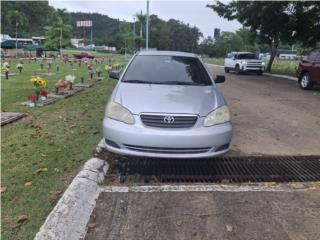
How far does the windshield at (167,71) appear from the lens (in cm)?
598

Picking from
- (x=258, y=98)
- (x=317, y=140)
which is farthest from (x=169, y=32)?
(x=317, y=140)

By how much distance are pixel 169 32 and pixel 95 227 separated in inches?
3816

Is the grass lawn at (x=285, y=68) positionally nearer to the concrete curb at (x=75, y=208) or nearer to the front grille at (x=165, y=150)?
the front grille at (x=165, y=150)

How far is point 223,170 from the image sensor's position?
524cm

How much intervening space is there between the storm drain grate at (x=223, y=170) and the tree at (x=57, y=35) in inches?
1999

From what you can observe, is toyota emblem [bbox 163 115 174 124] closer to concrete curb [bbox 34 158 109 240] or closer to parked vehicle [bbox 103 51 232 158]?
parked vehicle [bbox 103 51 232 158]

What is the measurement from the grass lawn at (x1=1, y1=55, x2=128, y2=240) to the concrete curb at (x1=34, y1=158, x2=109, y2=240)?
116 millimetres

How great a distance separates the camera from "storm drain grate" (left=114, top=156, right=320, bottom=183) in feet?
16.1

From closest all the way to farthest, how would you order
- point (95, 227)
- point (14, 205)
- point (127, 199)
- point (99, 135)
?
point (95, 227) < point (14, 205) < point (127, 199) < point (99, 135)

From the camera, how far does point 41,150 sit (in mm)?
5543

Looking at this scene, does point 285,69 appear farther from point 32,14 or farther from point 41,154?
point 32,14

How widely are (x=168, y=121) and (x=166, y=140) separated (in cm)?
24

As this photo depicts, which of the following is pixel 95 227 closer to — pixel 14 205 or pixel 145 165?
pixel 14 205

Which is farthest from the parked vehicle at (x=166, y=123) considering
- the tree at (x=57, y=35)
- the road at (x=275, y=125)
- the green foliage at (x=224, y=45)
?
the green foliage at (x=224, y=45)
